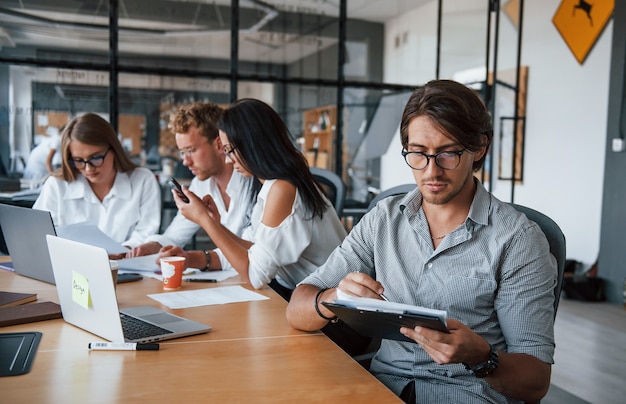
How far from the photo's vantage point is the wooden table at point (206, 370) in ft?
3.59

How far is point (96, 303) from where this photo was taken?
137 centimetres

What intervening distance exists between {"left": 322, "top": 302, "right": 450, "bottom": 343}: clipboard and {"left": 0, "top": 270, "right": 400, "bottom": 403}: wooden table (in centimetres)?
9

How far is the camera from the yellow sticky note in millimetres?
1394

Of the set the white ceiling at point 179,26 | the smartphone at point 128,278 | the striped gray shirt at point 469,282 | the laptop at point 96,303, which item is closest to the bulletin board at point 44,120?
the white ceiling at point 179,26

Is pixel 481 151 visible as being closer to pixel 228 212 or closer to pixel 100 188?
pixel 228 212

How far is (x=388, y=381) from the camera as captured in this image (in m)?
1.51

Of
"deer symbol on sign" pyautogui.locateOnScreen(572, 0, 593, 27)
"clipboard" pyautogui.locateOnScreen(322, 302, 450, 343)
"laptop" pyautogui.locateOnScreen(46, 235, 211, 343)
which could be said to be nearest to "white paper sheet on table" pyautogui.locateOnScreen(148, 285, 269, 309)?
"laptop" pyautogui.locateOnScreen(46, 235, 211, 343)

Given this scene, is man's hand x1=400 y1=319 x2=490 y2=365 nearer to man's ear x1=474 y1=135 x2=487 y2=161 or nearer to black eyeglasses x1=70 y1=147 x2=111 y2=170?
man's ear x1=474 y1=135 x2=487 y2=161

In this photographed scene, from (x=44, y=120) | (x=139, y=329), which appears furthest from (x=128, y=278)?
(x=44, y=120)

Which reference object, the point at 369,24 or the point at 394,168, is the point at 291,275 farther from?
the point at 369,24

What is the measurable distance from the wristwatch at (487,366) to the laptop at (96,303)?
644 mm

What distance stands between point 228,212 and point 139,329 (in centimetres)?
137

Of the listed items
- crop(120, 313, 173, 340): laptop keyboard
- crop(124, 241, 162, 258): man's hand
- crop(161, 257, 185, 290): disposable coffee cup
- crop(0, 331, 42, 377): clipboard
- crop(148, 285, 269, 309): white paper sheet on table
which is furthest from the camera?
crop(124, 241, 162, 258): man's hand

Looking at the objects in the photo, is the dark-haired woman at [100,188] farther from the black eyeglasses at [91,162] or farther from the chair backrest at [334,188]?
the chair backrest at [334,188]
